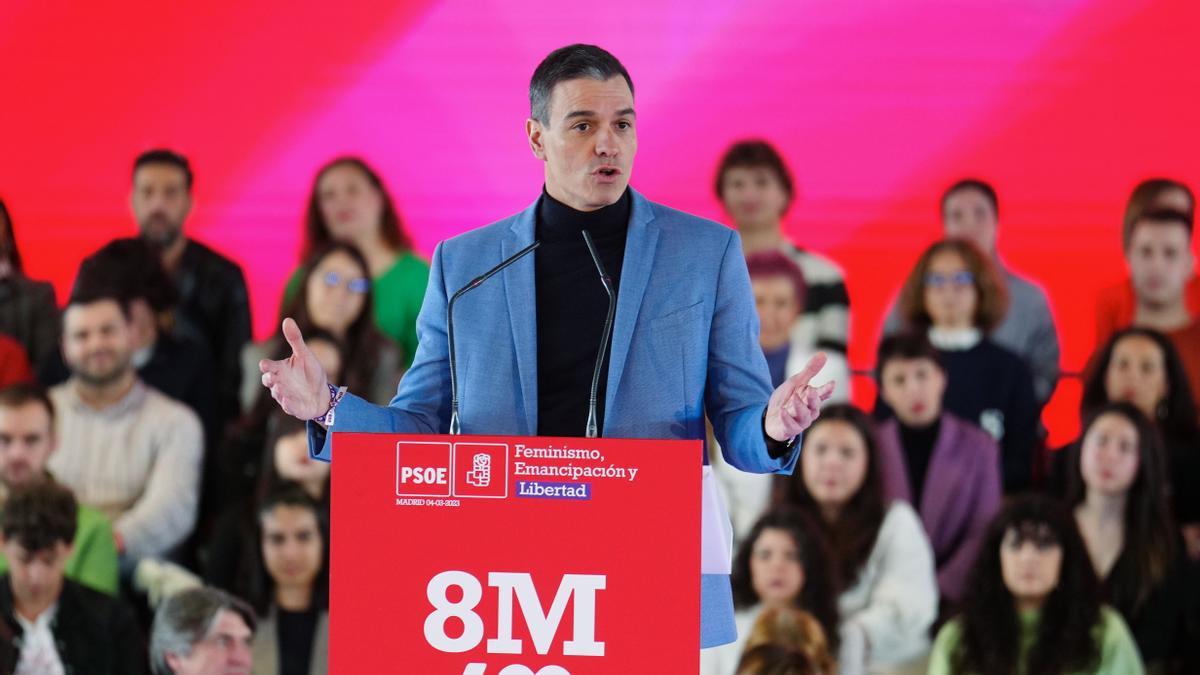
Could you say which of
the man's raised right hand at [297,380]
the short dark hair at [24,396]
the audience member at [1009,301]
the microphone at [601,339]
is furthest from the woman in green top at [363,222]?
the man's raised right hand at [297,380]

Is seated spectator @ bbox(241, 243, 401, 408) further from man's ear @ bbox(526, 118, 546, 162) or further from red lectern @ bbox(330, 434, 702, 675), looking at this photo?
red lectern @ bbox(330, 434, 702, 675)

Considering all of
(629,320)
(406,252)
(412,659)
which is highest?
(406,252)

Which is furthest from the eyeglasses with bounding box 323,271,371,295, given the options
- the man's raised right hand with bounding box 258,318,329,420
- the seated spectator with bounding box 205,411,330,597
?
the man's raised right hand with bounding box 258,318,329,420

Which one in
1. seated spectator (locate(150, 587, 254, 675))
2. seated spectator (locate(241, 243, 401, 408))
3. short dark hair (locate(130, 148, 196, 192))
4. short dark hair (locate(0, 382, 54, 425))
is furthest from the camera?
short dark hair (locate(130, 148, 196, 192))

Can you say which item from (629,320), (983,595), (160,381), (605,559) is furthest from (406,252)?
(605,559)

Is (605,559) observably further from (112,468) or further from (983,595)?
(112,468)

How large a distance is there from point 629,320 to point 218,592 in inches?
97.0

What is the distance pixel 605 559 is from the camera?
2.02 metres

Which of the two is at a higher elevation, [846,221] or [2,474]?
[846,221]

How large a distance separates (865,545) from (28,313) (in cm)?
283

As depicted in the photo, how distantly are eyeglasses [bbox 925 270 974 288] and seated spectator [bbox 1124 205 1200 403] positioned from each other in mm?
608

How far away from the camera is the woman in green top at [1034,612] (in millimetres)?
4707

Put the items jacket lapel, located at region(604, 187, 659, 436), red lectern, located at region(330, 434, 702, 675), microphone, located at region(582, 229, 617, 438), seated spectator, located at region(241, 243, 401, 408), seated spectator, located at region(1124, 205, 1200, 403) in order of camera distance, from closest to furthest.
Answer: red lectern, located at region(330, 434, 702, 675), microphone, located at region(582, 229, 617, 438), jacket lapel, located at region(604, 187, 659, 436), seated spectator, located at region(241, 243, 401, 408), seated spectator, located at region(1124, 205, 1200, 403)

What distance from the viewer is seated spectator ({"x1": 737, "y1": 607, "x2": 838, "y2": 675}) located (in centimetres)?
459
